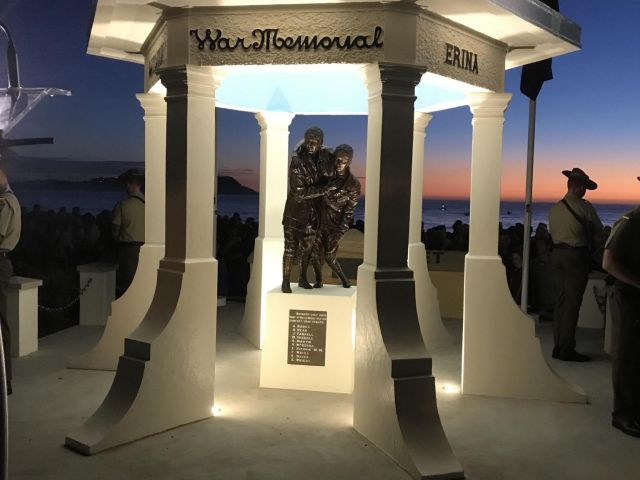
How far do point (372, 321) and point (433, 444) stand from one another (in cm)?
105

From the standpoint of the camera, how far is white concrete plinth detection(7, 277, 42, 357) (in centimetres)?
806

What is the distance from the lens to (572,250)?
8344 mm

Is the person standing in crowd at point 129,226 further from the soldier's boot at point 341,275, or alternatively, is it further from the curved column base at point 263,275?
the soldier's boot at point 341,275

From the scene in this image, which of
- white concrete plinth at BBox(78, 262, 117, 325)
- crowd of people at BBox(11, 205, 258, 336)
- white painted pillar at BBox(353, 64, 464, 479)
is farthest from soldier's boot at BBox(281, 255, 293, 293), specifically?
white concrete plinth at BBox(78, 262, 117, 325)

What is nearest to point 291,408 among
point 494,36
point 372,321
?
point 372,321

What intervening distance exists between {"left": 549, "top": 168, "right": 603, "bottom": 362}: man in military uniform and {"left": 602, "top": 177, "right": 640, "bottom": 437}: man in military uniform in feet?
7.86

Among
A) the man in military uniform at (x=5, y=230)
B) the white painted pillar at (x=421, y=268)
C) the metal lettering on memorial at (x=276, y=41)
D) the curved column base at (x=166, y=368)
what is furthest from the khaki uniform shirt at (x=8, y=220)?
the white painted pillar at (x=421, y=268)

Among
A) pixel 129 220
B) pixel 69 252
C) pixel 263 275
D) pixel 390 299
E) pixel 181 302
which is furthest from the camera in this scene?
pixel 69 252

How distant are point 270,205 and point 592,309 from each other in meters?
5.56

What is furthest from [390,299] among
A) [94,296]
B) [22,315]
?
[94,296]

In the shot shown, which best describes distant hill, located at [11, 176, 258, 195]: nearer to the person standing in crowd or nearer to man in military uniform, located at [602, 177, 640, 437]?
the person standing in crowd

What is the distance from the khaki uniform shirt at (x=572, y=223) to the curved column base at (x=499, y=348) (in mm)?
1890

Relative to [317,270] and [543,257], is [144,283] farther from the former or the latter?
[543,257]

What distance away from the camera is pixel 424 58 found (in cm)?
547
